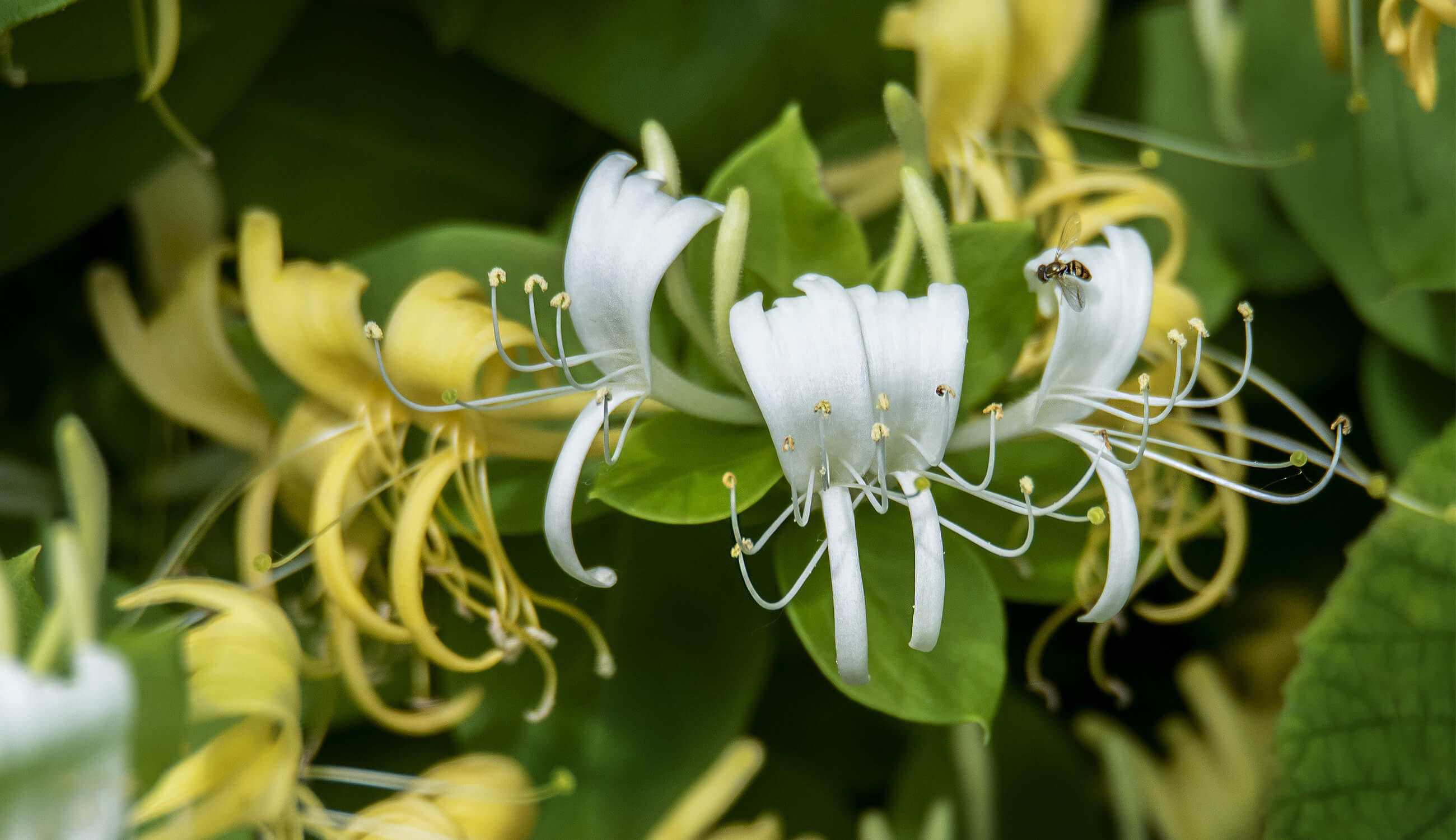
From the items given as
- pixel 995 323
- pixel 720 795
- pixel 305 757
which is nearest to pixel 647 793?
pixel 720 795

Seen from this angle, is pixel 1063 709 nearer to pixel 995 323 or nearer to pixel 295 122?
pixel 995 323

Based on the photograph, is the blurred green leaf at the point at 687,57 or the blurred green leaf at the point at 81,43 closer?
the blurred green leaf at the point at 81,43

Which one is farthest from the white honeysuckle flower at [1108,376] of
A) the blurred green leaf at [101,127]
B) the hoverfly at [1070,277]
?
the blurred green leaf at [101,127]

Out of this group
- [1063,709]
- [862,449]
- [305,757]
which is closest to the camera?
[862,449]

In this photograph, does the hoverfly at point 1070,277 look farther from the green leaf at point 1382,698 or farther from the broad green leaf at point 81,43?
the broad green leaf at point 81,43

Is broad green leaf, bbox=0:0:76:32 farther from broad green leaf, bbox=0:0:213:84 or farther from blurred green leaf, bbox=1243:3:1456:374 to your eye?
blurred green leaf, bbox=1243:3:1456:374

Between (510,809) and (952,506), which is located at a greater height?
(952,506)
